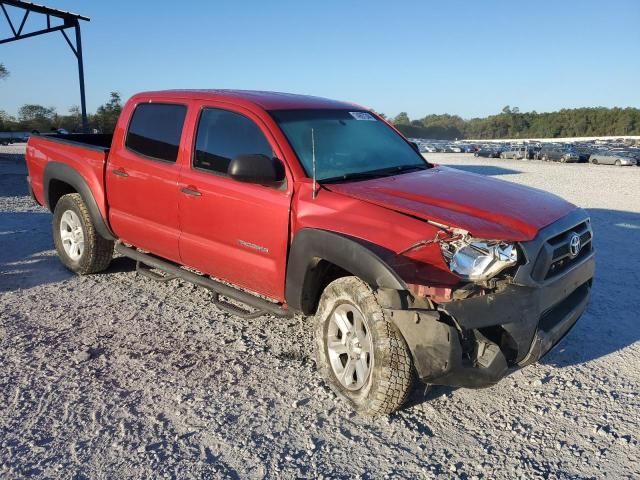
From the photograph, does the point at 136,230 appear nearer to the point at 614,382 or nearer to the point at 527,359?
the point at 527,359

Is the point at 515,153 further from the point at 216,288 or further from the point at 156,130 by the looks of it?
the point at 216,288

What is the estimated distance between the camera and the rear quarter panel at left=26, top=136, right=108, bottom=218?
207 inches

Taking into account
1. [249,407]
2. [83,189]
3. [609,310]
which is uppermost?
[83,189]

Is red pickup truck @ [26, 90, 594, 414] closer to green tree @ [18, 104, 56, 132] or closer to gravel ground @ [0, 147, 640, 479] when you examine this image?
gravel ground @ [0, 147, 640, 479]

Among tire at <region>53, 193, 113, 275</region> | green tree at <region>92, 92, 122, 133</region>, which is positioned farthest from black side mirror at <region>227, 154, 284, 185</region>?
green tree at <region>92, 92, 122, 133</region>

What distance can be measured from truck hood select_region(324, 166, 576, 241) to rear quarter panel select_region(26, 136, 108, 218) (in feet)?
9.11

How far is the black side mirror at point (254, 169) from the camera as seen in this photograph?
349 centimetres

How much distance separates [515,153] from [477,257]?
43.2 m

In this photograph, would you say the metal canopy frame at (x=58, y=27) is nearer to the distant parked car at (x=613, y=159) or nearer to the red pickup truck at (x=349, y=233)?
the red pickup truck at (x=349, y=233)

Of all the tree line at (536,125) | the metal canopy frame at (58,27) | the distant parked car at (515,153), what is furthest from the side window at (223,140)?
the tree line at (536,125)

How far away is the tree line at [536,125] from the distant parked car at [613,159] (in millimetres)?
65959

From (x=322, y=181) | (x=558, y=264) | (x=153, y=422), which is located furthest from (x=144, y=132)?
(x=558, y=264)

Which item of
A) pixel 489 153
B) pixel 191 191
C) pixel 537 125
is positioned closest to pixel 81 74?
pixel 191 191

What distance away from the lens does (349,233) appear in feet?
10.5
